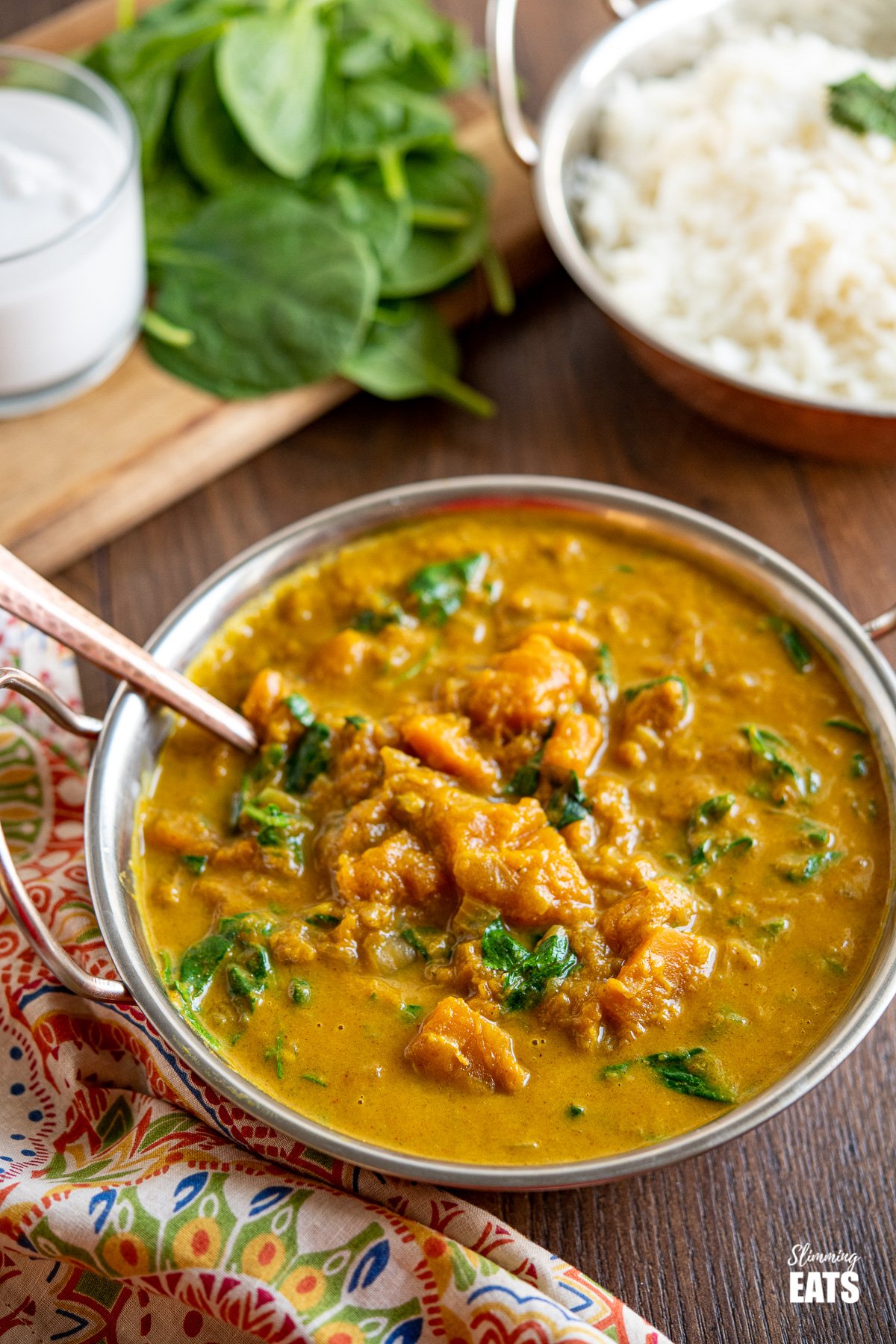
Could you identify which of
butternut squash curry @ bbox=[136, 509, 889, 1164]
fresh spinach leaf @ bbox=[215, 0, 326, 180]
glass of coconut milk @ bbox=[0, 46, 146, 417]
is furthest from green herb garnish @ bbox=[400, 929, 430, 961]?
fresh spinach leaf @ bbox=[215, 0, 326, 180]

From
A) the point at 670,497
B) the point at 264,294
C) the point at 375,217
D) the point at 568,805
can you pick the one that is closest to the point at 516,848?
the point at 568,805

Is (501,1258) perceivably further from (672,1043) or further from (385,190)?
(385,190)

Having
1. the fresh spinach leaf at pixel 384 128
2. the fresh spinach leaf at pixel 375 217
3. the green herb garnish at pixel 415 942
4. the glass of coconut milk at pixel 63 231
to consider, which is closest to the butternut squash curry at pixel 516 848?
the green herb garnish at pixel 415 942

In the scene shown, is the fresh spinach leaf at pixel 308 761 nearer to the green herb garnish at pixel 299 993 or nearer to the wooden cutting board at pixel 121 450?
the green herb garnish at pixel 299 993

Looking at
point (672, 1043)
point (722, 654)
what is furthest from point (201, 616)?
point (672, 1043)

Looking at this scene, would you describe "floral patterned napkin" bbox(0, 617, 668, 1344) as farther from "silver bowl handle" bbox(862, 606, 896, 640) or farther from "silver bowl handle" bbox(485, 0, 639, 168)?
"silver bowl handle" bbox(485, 0, 639, 168)
